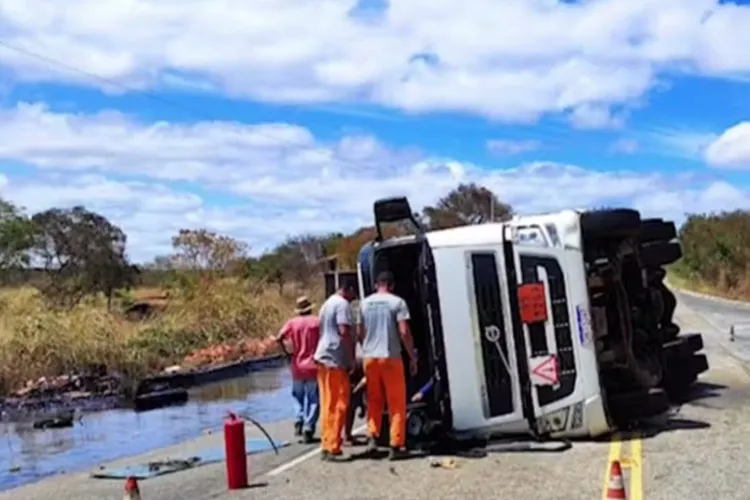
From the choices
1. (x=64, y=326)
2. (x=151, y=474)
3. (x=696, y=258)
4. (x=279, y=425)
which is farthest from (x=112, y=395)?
(x=696, y=258)

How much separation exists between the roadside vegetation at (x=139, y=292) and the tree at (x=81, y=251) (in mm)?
50

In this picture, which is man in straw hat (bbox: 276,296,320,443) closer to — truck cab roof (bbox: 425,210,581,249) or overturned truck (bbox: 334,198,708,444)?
overturned truck (bbox: 334,198,708,444)

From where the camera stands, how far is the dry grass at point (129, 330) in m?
31.7

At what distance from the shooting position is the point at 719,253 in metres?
60.8

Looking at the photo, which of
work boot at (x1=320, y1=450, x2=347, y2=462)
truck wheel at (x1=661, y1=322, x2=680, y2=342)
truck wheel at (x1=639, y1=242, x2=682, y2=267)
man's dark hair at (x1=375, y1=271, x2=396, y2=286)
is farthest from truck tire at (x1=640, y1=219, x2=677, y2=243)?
work boot at (x1=320, y1=450, x2=347, y2=462)

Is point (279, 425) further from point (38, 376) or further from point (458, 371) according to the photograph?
point (38, 376)

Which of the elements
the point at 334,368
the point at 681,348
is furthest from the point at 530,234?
the point at 681,348

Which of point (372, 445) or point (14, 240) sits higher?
point (14, 240)

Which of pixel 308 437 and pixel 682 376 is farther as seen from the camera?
pixel 682 376

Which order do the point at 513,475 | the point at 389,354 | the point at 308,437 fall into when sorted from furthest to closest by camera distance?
the point at 308,437, the point at 389,354, the point at 513,475

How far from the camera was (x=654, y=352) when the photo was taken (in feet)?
51.8

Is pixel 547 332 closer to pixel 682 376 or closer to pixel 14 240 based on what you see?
pixel 682 376

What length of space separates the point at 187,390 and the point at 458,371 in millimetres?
17051

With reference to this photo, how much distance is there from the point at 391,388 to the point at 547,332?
1.87m
